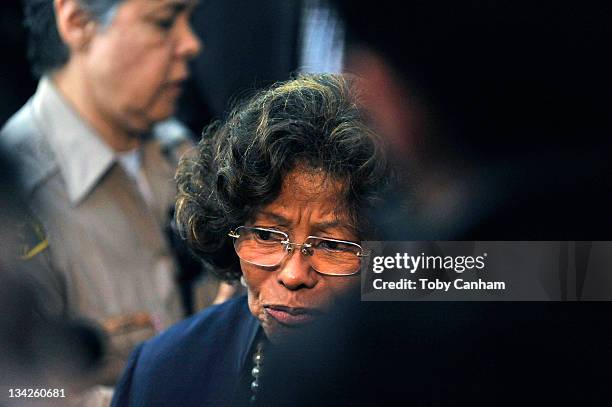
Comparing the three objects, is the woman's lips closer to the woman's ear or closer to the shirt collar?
the shirt collar

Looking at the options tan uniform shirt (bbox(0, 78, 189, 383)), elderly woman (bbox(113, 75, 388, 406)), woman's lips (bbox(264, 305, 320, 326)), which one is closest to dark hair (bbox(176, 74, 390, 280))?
elderly woman (bbox(113, 75, 388, 406))

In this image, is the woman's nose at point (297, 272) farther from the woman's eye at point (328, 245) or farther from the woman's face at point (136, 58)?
the woman's face at point (136, 58)

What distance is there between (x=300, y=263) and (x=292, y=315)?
0.32 ft

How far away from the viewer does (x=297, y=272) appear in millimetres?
1543

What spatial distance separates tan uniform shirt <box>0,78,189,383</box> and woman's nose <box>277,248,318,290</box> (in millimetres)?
630

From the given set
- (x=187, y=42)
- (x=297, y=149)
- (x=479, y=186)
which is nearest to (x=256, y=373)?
(x=297, y=149)

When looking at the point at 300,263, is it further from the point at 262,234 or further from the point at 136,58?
the point at 136,58

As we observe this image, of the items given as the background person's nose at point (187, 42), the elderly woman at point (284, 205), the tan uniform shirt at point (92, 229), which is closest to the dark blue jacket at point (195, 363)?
the elderly woman at point (284, 205)

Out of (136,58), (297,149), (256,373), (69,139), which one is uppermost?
(136,58)

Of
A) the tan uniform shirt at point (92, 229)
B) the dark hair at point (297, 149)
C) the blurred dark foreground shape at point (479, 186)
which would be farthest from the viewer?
the tan uniform shirt at point (92, 229)

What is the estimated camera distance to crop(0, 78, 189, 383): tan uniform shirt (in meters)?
2.04

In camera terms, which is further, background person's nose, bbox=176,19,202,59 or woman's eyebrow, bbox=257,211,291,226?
background person's nose, bbox=176,19,202,59

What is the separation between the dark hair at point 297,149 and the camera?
1534 mm

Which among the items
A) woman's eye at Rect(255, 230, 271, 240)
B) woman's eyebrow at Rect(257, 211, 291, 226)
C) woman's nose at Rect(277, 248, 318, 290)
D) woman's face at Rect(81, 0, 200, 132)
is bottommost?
woman's nose at Rect(277, 248, 318, 290)
